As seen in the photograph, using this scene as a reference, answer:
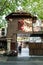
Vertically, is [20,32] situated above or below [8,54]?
above

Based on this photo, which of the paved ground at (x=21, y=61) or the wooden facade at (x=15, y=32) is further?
the wooden facade at (x=15, y=32)

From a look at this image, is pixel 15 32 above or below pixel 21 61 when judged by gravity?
above

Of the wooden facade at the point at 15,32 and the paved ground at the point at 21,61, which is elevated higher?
the wooden facade at the point at 15,32

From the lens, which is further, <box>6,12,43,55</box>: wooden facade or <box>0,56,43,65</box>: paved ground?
<box>6,12,43,55</box>: wooden facade

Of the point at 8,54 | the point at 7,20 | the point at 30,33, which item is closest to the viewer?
the point at 8,54

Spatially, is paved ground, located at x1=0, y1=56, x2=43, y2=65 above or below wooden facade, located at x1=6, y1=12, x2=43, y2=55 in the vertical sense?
below

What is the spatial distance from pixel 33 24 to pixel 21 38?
3635mm

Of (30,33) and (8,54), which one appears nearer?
(8,54)

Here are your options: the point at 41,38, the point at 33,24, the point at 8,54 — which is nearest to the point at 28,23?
the point at 33,24

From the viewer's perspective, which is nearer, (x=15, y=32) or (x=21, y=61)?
(x=21, y=61)

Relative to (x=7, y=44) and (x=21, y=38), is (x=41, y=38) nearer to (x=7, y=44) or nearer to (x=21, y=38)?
(x=21, y=38)

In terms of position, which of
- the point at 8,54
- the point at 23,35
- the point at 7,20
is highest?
the point at 7,20

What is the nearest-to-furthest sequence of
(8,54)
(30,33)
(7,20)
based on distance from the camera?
(8,54)
(30,33)
(7,20)

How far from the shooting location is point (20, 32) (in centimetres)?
4019
